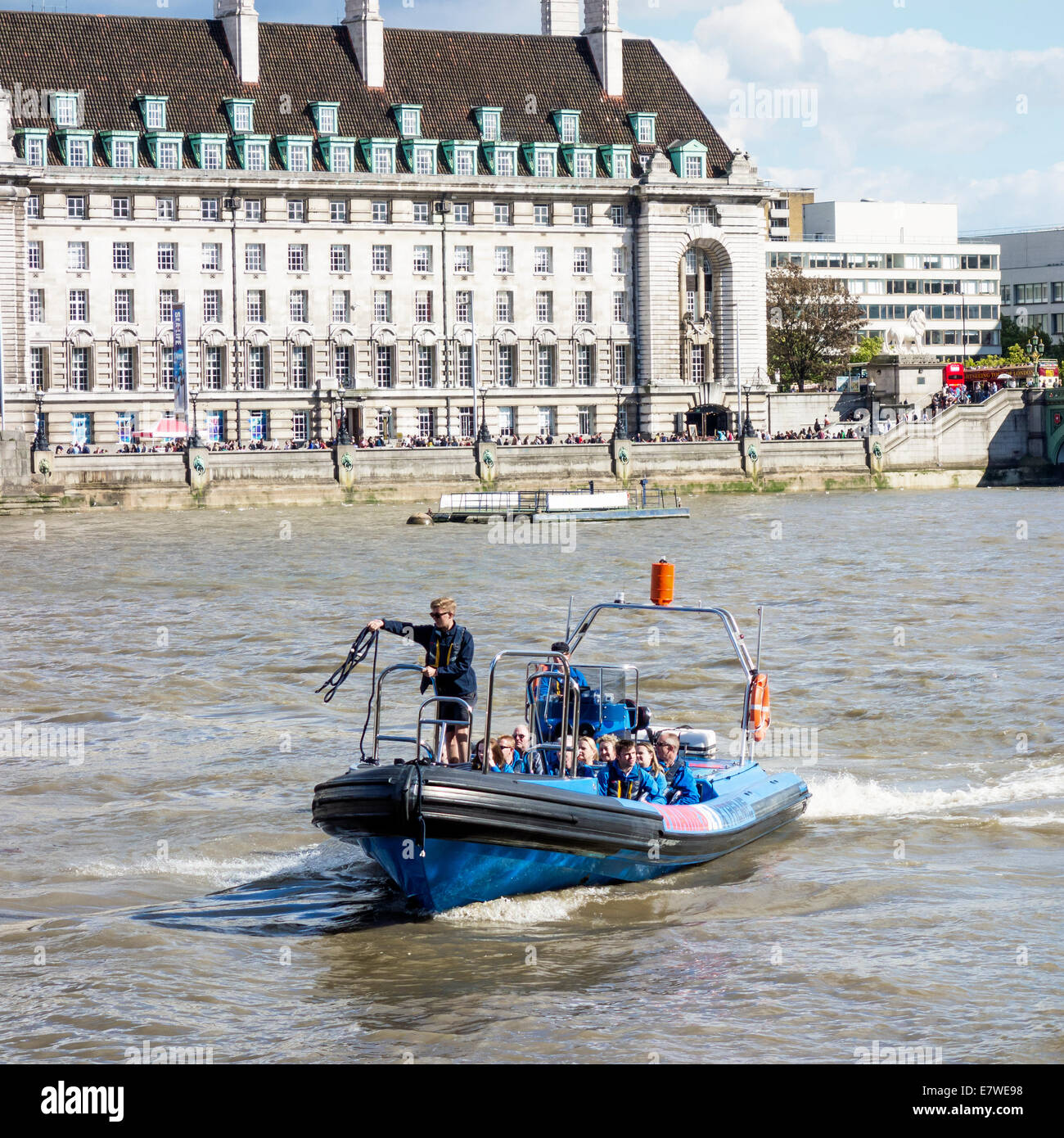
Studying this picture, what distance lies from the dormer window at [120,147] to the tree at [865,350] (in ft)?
184

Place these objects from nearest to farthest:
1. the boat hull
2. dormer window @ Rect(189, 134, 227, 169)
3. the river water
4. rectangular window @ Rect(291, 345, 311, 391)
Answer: the river water → the boat hull → dormer window @ Rect(189, 134, 227, 169) → rectangular window @ Rect(291, 345, 311, 391)

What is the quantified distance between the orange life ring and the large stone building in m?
67.6

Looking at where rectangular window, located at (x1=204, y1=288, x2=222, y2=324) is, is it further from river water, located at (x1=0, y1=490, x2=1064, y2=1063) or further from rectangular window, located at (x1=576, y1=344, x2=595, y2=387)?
river water, located at (x1=0, y1=490, x2=1064, y2=1063)

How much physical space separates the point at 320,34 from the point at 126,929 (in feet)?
269

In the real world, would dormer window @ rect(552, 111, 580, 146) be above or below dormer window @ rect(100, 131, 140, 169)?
above

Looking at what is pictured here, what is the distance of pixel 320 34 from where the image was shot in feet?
303

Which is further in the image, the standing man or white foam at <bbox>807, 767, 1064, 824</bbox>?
white foam at <bbox>807, 767, 1064, 824</bbox>

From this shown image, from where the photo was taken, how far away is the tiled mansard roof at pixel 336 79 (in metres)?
86.1

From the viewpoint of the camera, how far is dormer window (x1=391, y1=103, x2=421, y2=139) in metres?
91.6

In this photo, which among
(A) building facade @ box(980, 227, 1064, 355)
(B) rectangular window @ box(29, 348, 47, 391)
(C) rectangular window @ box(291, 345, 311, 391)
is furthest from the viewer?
(A) building facade @ box(980, 227, 1064, 355)

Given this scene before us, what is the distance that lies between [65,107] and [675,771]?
242 ft

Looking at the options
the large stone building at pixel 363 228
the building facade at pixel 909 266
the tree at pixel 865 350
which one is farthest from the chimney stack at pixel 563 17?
the building facade at pixel 909 266

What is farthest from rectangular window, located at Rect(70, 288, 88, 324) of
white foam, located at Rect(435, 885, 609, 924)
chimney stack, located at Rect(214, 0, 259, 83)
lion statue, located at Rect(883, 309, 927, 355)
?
white foam, located at Rect(435, 885, 609, 924)
